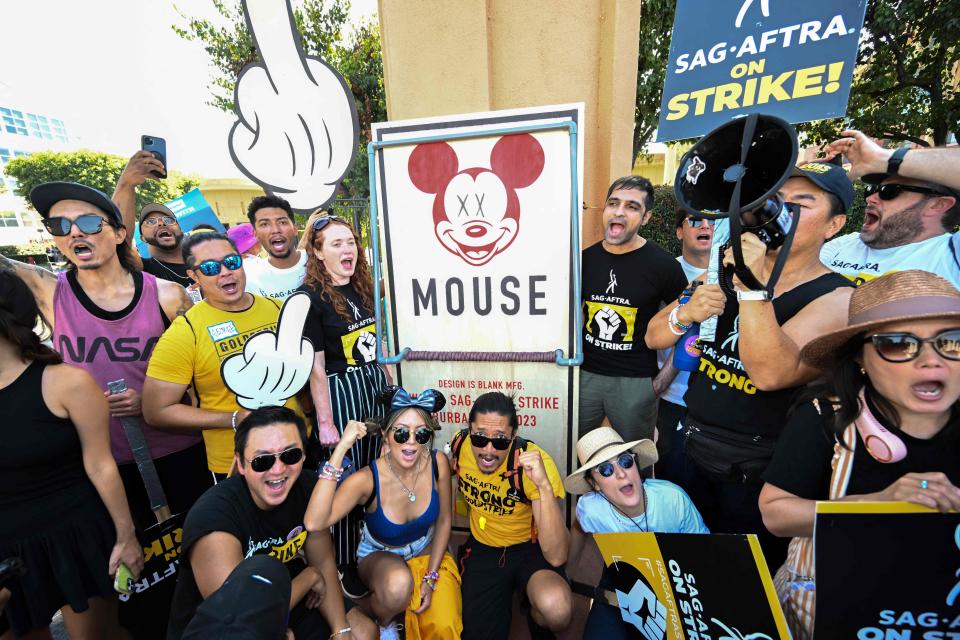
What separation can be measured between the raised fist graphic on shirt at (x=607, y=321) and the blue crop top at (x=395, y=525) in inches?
55.1

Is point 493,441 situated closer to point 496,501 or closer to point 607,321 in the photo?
point 496,501

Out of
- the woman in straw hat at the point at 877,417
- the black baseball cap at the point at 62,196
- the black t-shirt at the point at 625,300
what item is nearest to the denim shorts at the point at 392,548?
the black t-shirt at the point at 625,300

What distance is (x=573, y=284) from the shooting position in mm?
2393

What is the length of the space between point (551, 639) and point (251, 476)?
5.58ft

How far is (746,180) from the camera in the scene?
1.44 metres

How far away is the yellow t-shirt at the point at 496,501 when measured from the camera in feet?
7.57

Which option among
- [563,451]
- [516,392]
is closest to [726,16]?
[516,392]

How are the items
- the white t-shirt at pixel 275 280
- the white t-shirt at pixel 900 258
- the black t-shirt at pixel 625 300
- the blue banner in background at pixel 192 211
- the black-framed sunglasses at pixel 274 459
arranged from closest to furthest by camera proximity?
the black-framed sunglasses at pixel 274 459, the white t-shirt at pixel 900 258, the black t-shirt at pixel 625 300, the white t-shirt at pixel 275 280, the blue banner in background at pixel 192 211

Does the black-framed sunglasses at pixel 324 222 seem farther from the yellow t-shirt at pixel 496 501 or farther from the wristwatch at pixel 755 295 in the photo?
the wristwatch at pixel 755 295

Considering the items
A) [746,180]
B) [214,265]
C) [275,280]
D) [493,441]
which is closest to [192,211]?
[275,280]

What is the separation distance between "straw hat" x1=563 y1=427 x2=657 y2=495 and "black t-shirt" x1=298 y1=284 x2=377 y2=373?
4.50 feet

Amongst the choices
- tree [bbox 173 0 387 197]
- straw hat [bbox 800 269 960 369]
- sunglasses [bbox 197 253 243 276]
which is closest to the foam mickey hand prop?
sunglasses [bbox 197 253 243 276]

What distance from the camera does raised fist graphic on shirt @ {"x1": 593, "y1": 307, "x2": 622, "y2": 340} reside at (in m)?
2.69

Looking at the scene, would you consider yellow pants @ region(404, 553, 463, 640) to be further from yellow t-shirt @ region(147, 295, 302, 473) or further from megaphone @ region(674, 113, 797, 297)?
megaphone @ region(674, 113, 797, 297)
